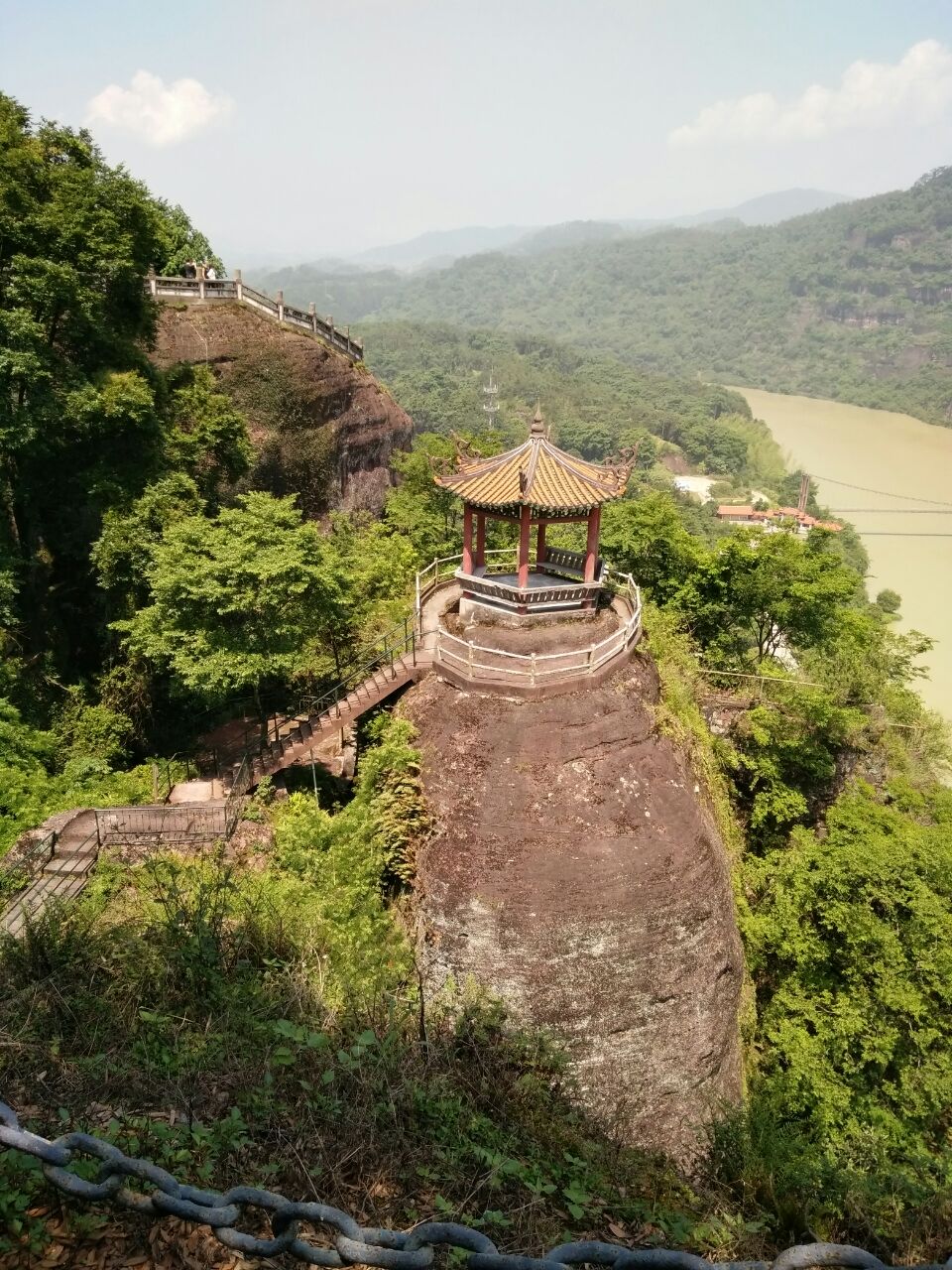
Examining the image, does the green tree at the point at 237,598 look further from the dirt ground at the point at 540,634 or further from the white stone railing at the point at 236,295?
the white stone railing at the point at 236,295

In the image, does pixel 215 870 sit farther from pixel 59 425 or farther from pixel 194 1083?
pixel 59 425

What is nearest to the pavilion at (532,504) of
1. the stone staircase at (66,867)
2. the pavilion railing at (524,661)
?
the pavilion railing at (524,661)

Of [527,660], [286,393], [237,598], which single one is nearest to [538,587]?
[527,660]

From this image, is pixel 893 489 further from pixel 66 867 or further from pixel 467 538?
pixel 66 867

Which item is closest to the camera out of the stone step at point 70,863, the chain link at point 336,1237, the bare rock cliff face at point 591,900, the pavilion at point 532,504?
the chain link at point 336,1237

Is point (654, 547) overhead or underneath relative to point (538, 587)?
underneath

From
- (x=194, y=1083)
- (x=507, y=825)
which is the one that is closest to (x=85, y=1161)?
(x=194, y=1083)

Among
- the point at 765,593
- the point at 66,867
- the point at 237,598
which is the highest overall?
the point at 237,598
